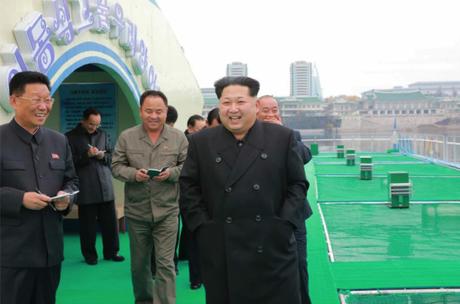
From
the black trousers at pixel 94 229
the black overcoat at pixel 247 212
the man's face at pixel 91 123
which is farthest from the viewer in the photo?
the black trousers at pixel 94 229

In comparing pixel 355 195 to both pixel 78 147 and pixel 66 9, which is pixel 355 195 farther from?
pixel 66 9

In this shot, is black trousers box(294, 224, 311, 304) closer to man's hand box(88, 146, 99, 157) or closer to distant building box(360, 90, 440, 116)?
man's hand box(88, 146, 99, 157)

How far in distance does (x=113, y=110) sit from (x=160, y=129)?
3.75 metres

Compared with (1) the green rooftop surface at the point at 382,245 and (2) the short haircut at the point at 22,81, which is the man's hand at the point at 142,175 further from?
(1) the green rooftop surface at the point at 382,245

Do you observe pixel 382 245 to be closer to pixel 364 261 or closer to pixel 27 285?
pixel 364 261

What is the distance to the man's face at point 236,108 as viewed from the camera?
9.00 feet

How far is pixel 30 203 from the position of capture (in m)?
2.69

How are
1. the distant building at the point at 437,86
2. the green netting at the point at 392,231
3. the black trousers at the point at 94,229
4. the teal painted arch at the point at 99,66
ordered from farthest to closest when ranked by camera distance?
the distant building at the point at 437,86 → the green netting at the point at 392,231 → the black trousers at the point at 94,229 → the teal painted arch at the point at 99,66

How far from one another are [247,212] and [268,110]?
4.57 feet

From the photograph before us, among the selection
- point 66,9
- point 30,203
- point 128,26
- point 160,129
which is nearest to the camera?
point 30,203

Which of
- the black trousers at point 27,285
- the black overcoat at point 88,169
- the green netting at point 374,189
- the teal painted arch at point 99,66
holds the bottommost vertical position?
the green netting at point 374,189

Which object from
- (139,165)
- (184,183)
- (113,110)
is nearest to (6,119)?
(139,165)

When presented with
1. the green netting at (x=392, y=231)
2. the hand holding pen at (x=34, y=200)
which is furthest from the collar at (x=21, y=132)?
the green netting at (x=392, y=231)

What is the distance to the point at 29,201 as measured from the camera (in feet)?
8.81
